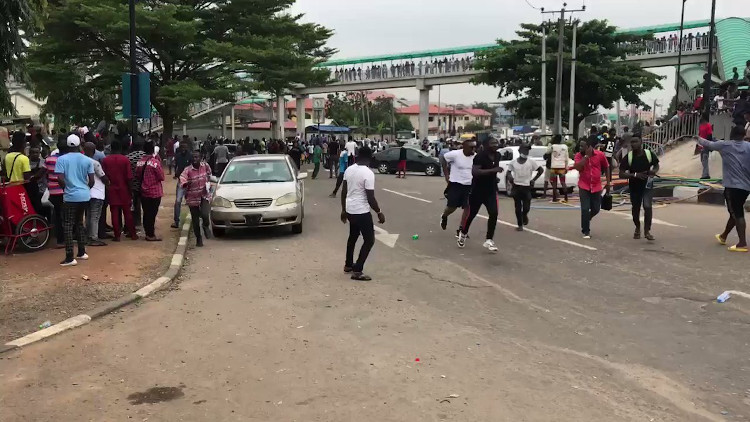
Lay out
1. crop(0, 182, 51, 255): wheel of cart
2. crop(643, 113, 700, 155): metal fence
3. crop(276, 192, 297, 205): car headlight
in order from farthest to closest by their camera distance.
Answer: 1. crop(643, 113, 700, 155): metal fence
2. crop(276, 192, 297, 205): car headlight
3. crop(0, 182, 51, 255): wheel of cart

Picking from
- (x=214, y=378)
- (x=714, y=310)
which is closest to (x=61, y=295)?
(x=214, y=378)

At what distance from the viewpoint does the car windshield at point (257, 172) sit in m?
12.4

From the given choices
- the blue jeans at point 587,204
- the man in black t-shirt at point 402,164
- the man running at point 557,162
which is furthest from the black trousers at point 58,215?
the man in black t-shirt at point 402,164

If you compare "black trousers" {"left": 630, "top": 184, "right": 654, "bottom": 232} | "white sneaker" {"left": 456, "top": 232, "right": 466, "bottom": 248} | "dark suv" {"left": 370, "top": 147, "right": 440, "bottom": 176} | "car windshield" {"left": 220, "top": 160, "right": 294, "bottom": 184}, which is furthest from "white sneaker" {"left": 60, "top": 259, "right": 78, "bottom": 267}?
"dark suv" {"left": 370, "top": 147, "right": 440, "bottom": 176}

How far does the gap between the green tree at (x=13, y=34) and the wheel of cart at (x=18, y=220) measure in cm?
207

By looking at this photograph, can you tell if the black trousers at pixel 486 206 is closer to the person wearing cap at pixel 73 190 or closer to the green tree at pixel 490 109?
the person wearing cap at pixel 73 190

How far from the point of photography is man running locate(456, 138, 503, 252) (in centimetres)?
992

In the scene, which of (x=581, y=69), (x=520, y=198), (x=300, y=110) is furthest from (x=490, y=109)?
(x=520, y=198)

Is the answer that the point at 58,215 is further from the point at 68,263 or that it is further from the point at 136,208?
the point at 136,208

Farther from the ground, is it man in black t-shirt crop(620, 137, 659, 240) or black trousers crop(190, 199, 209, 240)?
man in black t-shirt crop(620, 137, 659, 240)

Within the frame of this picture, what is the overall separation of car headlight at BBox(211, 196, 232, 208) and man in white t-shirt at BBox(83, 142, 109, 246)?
1998 mm

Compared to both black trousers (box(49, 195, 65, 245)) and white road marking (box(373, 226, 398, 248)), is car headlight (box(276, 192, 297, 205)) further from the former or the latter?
black trousers (box(49, 195, 65, 245))

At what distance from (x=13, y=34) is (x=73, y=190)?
10.3 ft

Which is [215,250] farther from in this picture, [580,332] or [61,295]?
[580,332]
